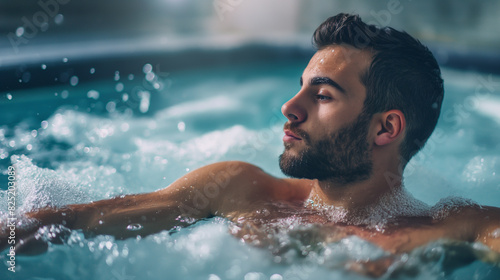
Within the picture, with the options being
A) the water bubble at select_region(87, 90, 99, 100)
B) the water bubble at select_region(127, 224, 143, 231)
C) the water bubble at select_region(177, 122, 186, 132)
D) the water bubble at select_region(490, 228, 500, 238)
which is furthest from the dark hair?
the water bubble at select_region(87, 90, 99, 100)

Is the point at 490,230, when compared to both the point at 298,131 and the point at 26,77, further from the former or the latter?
the point at 26,77

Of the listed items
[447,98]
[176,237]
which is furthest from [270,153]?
[447,98]

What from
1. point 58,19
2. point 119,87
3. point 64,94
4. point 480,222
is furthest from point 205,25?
point 480,222

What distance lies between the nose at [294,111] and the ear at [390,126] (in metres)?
0.29

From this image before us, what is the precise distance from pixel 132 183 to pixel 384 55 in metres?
1.57

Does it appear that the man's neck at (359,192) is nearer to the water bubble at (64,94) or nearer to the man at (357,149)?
the man at (357,149)

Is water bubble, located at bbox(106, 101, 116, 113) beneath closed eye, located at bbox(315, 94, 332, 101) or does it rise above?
beneath

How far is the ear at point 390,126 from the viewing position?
1746mm

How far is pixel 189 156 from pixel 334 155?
1.48 m

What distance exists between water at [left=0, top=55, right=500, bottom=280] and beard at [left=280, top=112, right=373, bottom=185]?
229 millimetres

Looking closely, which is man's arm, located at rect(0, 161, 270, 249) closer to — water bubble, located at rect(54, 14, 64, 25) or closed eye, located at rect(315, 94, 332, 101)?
closed eye, located at rect(315, 94, 332, 101)

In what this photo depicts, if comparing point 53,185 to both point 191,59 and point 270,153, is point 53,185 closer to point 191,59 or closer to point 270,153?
point 270,153

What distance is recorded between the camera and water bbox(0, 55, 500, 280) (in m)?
1.73

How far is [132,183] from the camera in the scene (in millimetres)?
2656
